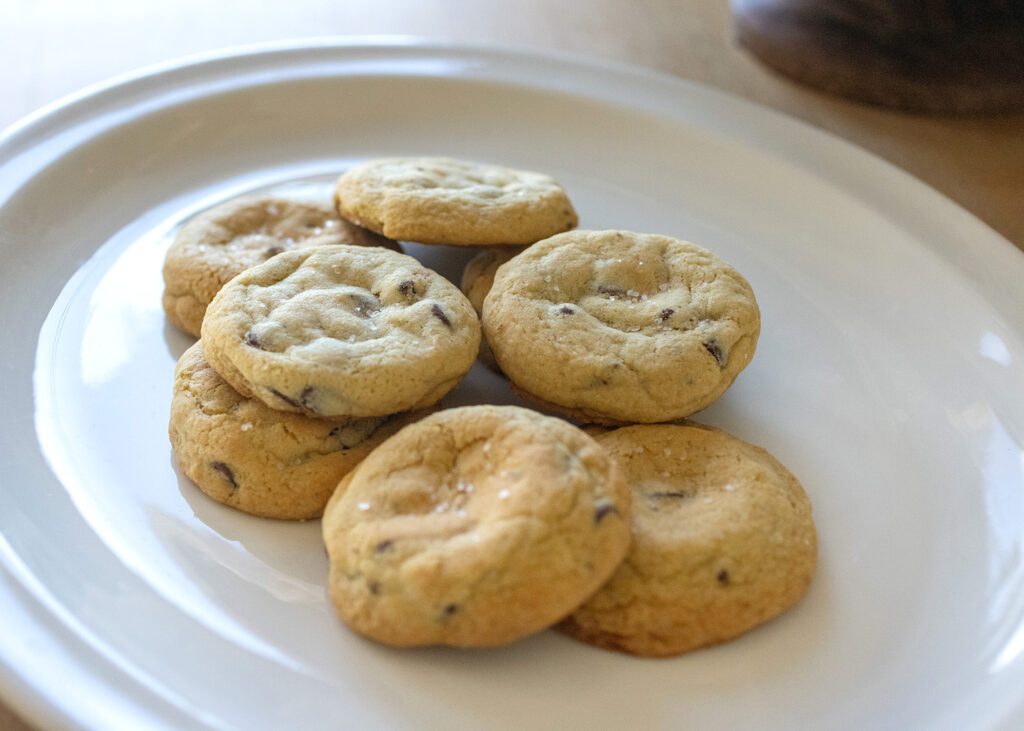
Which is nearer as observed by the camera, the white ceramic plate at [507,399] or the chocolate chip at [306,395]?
the white ceramic plate at [507,399]

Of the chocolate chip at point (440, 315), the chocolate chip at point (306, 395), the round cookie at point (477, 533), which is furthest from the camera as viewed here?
the chocolate chip at point (440, 315)

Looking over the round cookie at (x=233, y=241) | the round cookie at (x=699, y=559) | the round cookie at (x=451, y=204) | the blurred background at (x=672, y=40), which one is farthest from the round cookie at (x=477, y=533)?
the blurred background at (x=672, y=40)

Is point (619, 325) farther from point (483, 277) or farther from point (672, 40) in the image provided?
point (672, 40)

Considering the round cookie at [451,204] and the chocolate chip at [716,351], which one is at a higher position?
the round cookie at [451,204]

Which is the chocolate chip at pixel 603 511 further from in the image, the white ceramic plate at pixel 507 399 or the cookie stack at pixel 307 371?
the cookie stack at pixel 307 371

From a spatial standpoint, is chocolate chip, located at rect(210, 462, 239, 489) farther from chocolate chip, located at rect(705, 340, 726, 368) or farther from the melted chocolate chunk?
chocolate chip, located at rect(705, 340, 726, 368)

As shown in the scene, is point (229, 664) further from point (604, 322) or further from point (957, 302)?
point (957, 302)

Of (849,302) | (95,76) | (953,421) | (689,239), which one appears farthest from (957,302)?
(95,76)
